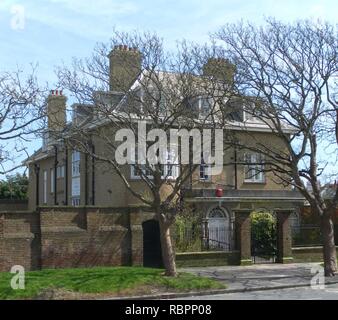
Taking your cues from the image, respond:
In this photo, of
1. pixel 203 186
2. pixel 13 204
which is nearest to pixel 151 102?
pixel 203 186

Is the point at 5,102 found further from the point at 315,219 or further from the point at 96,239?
the point at 315,219

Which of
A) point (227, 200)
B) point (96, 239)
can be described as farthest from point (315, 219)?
point (96, 239)

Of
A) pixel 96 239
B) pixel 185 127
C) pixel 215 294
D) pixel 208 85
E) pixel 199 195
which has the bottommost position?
pixel 215 294

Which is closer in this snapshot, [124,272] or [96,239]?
[124,272]

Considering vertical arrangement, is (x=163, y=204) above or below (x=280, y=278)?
above

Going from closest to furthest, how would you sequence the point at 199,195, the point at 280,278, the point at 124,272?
the point at 124,272
the point at 280,278
the point at 199,195

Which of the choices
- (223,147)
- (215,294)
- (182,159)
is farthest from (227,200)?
(215,294)

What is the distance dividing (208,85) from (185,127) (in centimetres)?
166

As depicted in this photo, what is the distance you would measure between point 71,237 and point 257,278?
23.4 feet

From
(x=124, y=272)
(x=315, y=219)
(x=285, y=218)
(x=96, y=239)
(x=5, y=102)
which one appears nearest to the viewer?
(x=5, y=102)

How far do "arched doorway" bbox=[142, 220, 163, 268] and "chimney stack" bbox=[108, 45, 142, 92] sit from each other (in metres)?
6.94

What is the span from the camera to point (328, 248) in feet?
72.7

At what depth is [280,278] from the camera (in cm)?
2116

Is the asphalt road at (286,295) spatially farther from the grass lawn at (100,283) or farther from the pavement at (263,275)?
the grass lawn at (100,283)
